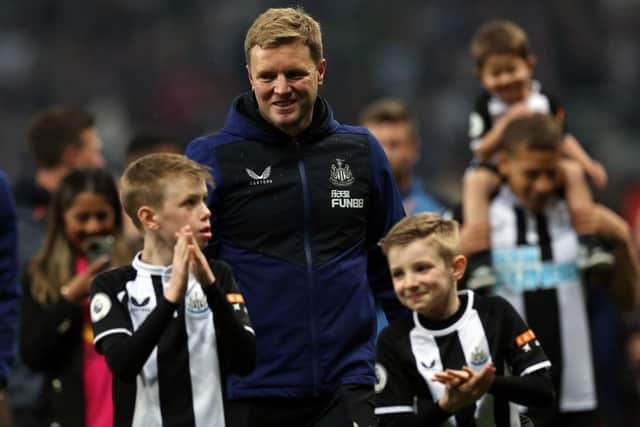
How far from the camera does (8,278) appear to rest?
6191 mm

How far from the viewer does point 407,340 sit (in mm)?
5066

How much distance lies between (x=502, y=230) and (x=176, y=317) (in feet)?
7.55

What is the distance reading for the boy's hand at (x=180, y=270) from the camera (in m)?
4.45

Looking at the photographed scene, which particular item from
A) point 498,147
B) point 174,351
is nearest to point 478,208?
point 498,147

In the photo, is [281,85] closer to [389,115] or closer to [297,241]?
[297,241]

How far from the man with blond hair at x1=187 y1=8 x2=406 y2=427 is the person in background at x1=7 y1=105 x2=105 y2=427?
2787 millimetres

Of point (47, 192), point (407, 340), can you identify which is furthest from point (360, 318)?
point (47, 192)

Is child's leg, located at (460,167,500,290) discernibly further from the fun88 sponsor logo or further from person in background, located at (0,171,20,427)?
person in background, located at (0,171,20,427)

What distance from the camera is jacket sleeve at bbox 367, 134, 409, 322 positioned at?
16.9ft

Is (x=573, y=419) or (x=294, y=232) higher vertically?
(x=294, y=232)

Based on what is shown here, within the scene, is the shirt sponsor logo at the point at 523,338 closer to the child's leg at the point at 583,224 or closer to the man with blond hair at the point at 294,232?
the man with blond hair at the point at 294,232

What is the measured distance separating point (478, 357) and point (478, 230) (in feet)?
5.22

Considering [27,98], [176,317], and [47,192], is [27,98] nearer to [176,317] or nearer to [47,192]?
[47,192]

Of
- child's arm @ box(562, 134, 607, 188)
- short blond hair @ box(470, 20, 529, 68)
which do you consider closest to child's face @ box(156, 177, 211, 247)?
child's arm @ box(562, 134, 607, 188)
